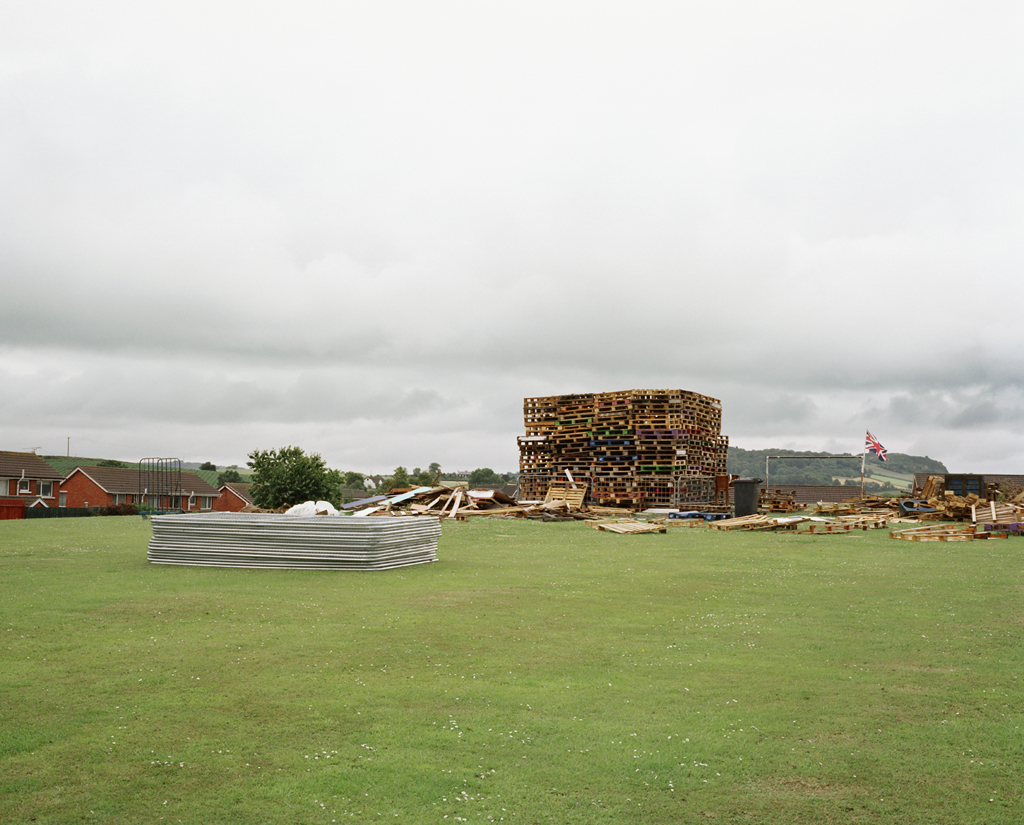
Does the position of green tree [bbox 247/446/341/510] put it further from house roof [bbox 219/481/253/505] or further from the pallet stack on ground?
house roof [bbox 219/481/253/505]

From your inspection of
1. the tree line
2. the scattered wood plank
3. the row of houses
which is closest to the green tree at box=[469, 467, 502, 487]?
the row of houses

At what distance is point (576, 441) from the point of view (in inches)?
1909

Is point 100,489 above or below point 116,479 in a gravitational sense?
below

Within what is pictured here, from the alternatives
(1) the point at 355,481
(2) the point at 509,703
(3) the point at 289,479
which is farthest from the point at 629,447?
(1) the point at 355,481

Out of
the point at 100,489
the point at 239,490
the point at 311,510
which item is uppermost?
the point at 311,510

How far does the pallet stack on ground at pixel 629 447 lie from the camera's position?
45406mm

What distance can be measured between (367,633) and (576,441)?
126ft

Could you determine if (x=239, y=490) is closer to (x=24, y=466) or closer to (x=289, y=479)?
(x=24, y=466)

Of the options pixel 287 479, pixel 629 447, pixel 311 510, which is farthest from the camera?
pixel 287 479

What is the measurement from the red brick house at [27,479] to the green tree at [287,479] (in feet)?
72.0

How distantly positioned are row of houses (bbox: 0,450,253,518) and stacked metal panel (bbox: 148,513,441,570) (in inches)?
1698

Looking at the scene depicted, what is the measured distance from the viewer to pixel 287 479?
2132 inches

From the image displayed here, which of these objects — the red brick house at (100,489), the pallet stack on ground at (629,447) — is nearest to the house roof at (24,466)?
the red brick house at (100,489)

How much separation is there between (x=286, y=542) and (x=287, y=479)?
1465 inches
